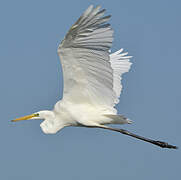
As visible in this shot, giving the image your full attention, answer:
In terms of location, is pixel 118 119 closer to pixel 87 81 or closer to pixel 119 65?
pixel 87 81

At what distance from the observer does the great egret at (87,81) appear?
363 inches

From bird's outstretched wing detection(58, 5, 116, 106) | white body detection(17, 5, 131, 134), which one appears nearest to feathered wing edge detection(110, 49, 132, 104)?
white body detection(17, 5, 131, 134)

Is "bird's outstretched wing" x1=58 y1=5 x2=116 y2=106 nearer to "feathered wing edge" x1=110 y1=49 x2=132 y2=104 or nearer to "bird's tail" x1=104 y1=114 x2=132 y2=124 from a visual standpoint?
"bird's tail" x1=104 y1=114 x2=132 y2=124

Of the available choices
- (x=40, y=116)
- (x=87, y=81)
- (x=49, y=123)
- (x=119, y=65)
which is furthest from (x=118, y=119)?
(x=119, y=65)

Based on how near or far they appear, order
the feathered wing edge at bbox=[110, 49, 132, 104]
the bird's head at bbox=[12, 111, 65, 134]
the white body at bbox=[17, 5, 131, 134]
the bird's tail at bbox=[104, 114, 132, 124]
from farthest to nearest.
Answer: the feathered wing edge at bbox=[110, 49, 132, 104], the bird's head at bbox=[12, 111, 65, 134], the bird's tail at bbox=[104, 114, 132, 124], the white body at bbox=[17, 5, 131, 134]

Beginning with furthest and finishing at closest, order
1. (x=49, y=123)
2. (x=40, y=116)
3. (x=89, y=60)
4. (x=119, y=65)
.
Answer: (x=119, y=65), (x=40, y=116), (x=49, y=123), (x=89, y=60)

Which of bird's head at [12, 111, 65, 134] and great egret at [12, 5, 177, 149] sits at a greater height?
great egret at [12, 5, 177, 149]

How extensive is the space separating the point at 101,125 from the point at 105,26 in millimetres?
3151

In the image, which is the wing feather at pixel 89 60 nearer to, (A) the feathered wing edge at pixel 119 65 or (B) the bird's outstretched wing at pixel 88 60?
(B) the bird's outstretched wing at pixel 88 60

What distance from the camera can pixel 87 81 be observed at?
10.7m

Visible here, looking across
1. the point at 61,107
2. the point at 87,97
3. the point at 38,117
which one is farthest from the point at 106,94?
the point at 38,117

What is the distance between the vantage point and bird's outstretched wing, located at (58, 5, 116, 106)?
29.8 feet

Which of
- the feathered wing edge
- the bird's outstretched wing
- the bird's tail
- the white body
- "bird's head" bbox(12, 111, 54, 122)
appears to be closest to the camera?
the bird's outstretched wing

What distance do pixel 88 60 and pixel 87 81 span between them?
33.0 inches
